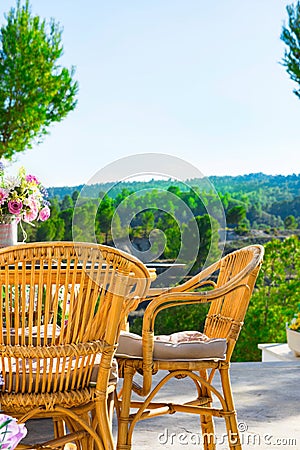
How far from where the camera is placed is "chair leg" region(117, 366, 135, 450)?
181cm

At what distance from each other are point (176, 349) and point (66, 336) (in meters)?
0.40

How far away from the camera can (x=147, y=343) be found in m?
1.78

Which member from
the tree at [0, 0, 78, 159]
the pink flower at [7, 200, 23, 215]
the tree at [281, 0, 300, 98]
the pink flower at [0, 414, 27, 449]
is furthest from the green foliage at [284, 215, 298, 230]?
the pink flower at [0, 414, 27, 449]

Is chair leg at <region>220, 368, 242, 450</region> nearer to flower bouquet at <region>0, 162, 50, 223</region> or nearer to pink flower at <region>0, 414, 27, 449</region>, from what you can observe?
flower bouquet at <region>0, 162, 50, 223</region>

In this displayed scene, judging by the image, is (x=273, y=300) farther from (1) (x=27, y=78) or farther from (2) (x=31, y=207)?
(2) (x=31, y=207)

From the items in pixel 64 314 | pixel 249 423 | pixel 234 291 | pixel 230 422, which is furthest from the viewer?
pixel 249 423

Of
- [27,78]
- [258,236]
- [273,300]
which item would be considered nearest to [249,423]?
[273,300]

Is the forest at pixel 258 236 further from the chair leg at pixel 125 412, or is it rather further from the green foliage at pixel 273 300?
the chair leg at pixel 125 412

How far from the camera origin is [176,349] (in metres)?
1.82

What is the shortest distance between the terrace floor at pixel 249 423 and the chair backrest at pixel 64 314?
3.46 ft

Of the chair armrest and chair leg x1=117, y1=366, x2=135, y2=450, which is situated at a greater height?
the chair armrest

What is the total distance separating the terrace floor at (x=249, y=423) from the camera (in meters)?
2.55

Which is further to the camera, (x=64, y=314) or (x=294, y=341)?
(x=294, y=341)

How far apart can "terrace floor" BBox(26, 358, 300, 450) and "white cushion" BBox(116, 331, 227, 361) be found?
79 cm
